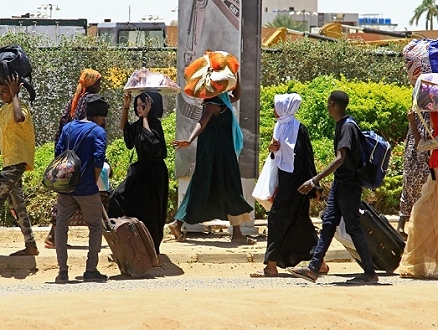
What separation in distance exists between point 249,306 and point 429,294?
5.21 ft

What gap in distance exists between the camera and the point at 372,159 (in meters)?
9.41

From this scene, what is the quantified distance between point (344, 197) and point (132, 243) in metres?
1.95

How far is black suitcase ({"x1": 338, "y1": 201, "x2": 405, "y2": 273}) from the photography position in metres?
9.91

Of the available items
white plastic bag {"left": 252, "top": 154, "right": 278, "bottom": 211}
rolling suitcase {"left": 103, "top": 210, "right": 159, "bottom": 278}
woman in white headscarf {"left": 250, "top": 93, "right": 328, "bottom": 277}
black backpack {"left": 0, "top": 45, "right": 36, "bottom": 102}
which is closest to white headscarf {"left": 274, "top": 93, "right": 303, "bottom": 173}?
woman in white headscarf {"left": 250, "top": 93, "right": 328, "bottom": 277}

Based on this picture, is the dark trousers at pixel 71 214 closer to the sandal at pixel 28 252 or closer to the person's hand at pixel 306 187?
the sandal at pixel 28 252

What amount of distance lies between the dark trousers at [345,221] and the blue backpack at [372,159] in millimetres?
144

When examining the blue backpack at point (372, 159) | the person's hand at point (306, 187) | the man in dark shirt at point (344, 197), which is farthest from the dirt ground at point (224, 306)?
the blue backpack at point (372, 159)

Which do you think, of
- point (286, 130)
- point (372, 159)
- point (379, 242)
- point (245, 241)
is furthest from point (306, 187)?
point (245, 241)

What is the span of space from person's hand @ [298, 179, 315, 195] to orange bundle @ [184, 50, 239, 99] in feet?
6.98

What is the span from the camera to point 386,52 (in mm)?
19844

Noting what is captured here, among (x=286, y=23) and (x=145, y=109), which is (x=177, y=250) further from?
(x=286, y=23)

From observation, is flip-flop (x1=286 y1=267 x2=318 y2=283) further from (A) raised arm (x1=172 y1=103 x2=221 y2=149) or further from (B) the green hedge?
(B) the green hedge

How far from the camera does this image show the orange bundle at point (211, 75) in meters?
11.3

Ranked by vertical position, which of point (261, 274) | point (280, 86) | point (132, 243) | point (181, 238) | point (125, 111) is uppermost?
point (125, 111)
